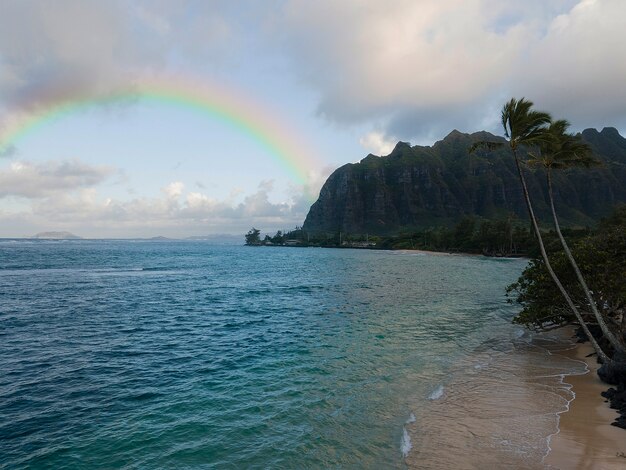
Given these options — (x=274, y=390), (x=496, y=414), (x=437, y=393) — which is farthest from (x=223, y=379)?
(x=496, y=414)

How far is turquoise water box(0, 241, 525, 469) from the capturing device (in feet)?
44.2

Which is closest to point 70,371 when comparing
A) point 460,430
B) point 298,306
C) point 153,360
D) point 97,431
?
point 153,360

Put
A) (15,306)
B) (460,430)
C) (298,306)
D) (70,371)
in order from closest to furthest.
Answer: (460,430), (70,371), (15,306), (298,306)

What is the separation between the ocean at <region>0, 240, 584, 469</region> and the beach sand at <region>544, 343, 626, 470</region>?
1.78 ft

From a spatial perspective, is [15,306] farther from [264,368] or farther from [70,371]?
[264,368]

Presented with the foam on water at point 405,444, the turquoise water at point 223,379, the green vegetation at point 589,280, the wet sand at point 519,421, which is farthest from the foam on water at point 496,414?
the green vegetation at point 589,280

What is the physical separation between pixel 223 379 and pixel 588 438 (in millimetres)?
17087

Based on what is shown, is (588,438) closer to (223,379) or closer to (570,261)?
(570,261)

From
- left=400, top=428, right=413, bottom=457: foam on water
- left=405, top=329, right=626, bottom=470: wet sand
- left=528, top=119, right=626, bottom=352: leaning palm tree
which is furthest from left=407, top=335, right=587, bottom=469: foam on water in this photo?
left=528, top=119, right=626, bottom=352: leaning palm tree

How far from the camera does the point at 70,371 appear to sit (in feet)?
72.2

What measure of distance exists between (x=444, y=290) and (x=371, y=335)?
118 ft

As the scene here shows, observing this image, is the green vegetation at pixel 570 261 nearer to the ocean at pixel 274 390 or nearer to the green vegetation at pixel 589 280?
the green vegetation at pixel 589 280

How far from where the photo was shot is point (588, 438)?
13297mm

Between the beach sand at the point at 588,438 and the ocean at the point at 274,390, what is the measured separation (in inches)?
21.3
